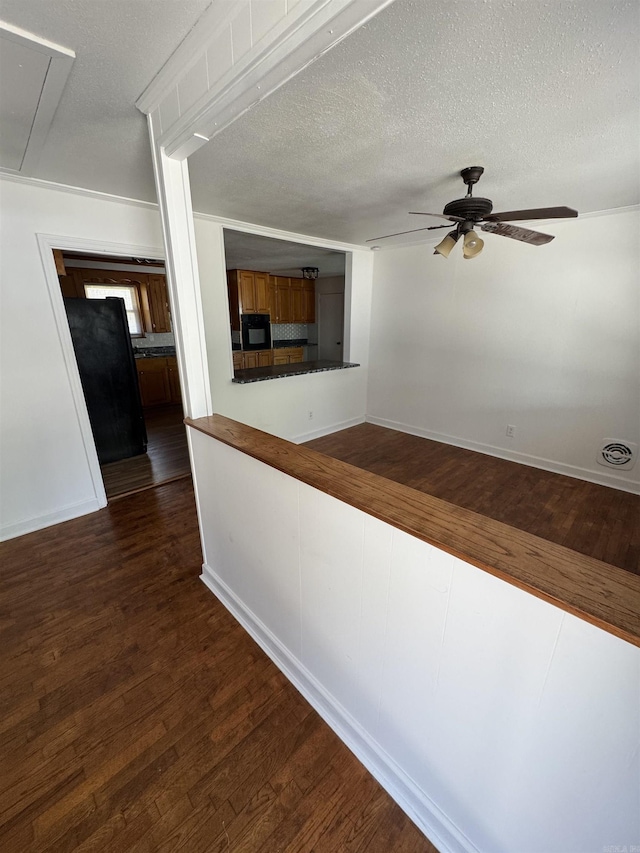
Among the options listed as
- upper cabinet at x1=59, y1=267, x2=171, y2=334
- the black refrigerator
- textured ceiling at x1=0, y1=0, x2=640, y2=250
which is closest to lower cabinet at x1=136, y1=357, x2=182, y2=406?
upper cabinet at x1=59, y1=267, x2=171, y2=334

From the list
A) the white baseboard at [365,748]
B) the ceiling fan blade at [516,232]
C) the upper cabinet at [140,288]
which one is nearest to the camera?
the white baseboard at [365,748]

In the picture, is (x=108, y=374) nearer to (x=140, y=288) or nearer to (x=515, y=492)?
(x=140, y=288)

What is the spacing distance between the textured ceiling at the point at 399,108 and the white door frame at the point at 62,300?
1.16ft

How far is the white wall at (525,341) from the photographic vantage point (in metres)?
2.87

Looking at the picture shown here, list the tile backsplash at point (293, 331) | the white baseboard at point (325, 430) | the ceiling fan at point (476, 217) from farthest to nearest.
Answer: the tile backsplash at point (293, 331)
the white baseboard at point (325, 430)
the ceiling fan at point (476, 217)

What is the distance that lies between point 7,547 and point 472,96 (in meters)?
3.66

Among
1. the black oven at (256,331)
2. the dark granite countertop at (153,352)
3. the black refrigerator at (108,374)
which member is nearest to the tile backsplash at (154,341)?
the dark granite countertop at (153,352)

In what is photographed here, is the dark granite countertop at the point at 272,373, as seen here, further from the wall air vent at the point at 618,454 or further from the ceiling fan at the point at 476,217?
the wall air vent at the point at 618,454

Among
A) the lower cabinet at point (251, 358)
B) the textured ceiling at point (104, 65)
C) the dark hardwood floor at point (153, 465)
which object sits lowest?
the dark hardwood floor at point (153, 465)

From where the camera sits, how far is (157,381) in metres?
5.50

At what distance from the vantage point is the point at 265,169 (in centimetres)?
194

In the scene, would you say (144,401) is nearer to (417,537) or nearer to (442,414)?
(442,414)

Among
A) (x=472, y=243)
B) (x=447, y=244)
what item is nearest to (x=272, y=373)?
(x=447, y=244)

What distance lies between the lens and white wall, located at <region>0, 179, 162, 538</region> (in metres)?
2.10
